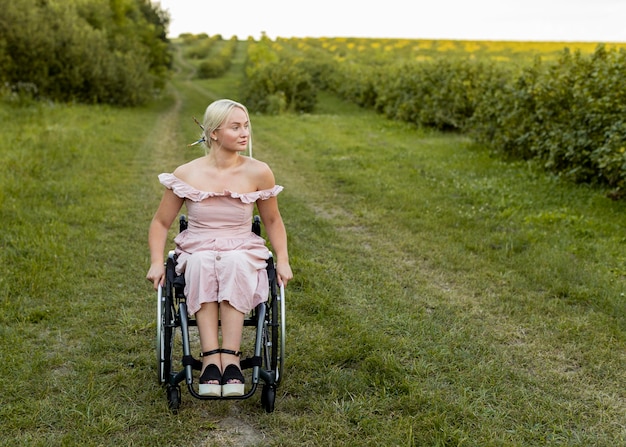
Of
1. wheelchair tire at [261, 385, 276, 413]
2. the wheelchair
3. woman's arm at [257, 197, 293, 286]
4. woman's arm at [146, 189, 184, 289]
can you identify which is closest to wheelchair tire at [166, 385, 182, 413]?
the wheelchair

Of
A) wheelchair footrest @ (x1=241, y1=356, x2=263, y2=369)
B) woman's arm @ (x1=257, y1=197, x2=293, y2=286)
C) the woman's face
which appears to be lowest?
wheelchair footrest @ (x1=241, y1=356, x2=263, y2=369)

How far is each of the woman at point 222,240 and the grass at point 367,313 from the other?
1.45 ft

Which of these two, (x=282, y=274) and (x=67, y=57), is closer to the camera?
(x=282, y=274)

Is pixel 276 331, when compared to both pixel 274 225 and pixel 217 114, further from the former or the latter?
pixel 217 114

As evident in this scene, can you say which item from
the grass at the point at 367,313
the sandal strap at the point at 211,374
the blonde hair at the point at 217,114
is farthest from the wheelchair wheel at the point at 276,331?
the blonde hair at the point at 217,114

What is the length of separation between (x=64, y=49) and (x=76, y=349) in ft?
72.7

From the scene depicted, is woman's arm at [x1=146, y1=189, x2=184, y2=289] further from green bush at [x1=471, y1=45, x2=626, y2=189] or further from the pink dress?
green bush at [x1=471, y1=45, x2=626, y2=189]

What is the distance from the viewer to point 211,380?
11.2ft

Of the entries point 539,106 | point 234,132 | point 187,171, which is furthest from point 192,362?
point 539,106

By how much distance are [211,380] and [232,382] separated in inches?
4.4

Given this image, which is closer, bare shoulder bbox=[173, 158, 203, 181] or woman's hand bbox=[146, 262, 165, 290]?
woman's hand bbox=[146, 262, 165, 290]

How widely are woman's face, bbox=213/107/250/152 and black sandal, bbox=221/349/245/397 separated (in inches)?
49.6

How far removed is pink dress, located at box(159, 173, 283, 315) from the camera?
3.53 meters

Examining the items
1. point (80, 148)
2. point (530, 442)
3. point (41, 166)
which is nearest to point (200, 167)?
point (530, 442)
